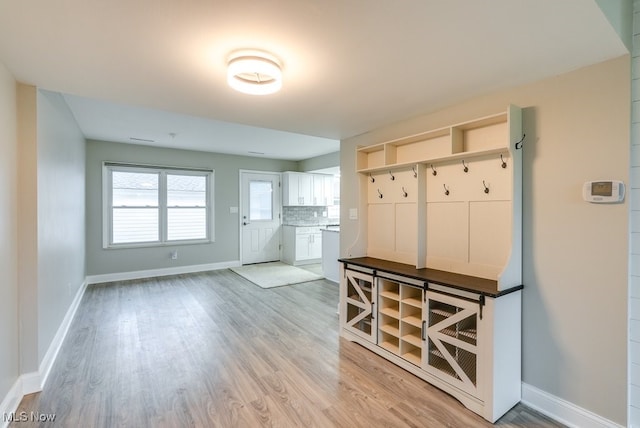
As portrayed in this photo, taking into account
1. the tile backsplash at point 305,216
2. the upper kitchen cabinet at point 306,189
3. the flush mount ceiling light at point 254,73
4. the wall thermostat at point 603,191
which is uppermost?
the flush mount ceiling light at point 254,73

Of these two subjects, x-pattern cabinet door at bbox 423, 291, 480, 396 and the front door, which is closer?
x-pattern cabinet door at bbox 423, 291, 480, 396

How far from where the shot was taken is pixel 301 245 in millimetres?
6562

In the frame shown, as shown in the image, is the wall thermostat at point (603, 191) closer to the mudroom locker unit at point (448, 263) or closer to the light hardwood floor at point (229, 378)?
the mudroom locker unit at point (448, 263)

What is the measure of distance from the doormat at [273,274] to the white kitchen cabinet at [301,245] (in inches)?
10.2

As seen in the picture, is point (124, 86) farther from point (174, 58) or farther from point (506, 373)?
point (506, 373)

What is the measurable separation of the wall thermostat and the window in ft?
19.1

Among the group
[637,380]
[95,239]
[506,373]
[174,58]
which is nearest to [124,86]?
[174,58]

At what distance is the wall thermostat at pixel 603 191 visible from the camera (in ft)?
5.27

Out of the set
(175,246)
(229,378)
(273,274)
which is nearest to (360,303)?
(229,378)

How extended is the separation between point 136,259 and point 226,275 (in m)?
1.61

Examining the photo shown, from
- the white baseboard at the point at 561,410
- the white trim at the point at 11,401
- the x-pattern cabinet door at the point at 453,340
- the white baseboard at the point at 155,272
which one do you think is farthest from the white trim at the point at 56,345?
the white baseboard at the point at 561,410

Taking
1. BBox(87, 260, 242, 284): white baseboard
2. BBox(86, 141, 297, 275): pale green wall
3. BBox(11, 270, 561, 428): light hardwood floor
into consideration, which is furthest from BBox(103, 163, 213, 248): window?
BBox(11, 270, 561, 428): light hardwood floor

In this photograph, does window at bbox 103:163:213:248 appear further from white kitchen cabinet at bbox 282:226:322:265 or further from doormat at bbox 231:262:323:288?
white kitchen cabinet at bbox 282:226:322:265

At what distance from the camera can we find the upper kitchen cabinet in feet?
22.4
